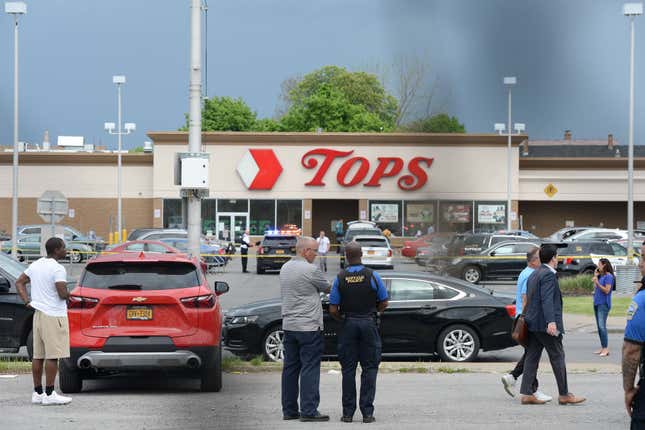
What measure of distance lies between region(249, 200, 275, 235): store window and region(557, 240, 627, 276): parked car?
2431 centimetres

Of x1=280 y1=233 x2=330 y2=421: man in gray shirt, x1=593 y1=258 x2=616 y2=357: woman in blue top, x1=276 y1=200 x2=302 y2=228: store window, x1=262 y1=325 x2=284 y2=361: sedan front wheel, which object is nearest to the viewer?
x1=280 y1=233 x2=330 y2=421: man in gray shirt

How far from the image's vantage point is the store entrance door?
191ft

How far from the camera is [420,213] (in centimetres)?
409

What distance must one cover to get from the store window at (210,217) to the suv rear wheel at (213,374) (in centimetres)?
4564

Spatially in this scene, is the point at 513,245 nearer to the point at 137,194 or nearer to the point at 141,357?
the point at 141,357

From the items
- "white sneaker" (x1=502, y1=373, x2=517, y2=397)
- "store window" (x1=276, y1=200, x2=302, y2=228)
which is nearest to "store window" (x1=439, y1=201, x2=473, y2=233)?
"white sneaker" (x1=502, y1=373, x2=517, y2=397)

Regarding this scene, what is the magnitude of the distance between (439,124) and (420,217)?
0.58m

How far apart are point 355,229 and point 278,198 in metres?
15.1

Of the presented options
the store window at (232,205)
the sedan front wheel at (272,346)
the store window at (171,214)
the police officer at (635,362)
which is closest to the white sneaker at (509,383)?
the sedan front wheel at (272,346)

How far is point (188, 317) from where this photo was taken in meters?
11.9

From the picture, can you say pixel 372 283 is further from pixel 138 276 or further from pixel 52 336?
pixel 52 336

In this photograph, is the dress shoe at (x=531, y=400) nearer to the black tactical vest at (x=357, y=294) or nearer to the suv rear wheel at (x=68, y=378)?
the black tactical vest at (x=357, y=294)

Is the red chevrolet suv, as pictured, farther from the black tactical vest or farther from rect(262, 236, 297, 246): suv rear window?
rect(262, 236, 297, 246): suv rear window

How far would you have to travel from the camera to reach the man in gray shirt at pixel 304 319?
10.1 m
